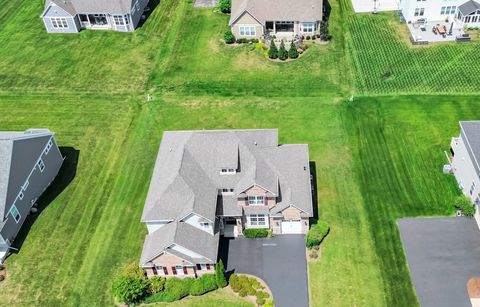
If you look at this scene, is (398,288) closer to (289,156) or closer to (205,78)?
(289,156)

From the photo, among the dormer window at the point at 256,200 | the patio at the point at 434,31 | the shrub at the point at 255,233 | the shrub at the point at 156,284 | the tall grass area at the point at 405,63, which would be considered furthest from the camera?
the patio at the point at 434,31

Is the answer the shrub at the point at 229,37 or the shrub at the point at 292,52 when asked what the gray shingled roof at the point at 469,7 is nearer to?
the shrub at the point at 292,52

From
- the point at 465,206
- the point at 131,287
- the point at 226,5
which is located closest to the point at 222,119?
the point at 131,287

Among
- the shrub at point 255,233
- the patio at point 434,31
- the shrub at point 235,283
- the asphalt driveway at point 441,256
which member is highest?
the patio at point 434,31

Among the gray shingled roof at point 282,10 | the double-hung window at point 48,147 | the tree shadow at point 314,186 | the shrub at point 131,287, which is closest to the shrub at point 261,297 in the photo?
the shrub at point 131,287

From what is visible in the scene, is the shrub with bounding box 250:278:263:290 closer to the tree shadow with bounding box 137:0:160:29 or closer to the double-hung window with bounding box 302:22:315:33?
the double-hung window with bounding box 302:22:315:33

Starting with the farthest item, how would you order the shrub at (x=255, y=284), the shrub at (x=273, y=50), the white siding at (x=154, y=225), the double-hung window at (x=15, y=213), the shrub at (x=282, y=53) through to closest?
the shrub at (x=273, y=50), the shrub at (x=282, y=53), the double-hung window at (x=15, y=213), the white siding at (x=154, y=225), the shrub at (x=255, y=284)
